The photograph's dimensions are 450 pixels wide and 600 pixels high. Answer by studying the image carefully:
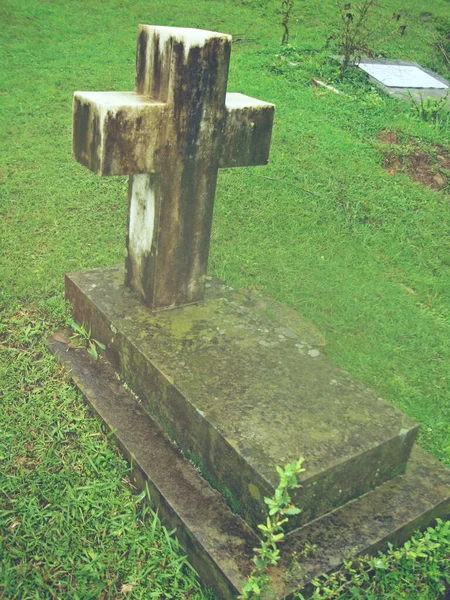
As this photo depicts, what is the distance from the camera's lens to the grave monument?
2.33 metres

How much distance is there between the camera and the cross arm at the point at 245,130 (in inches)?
115

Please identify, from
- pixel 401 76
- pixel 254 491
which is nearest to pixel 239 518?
pixel 254 491

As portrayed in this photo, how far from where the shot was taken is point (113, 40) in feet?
29.2

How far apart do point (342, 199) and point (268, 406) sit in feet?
10.5

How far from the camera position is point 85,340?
11.2 ft

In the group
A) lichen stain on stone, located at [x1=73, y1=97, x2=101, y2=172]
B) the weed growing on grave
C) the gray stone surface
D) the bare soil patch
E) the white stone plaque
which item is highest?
lichen stain on stone, located at [x1=73, y1=97, x2=101, y2=172]

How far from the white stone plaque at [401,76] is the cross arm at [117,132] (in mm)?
6072

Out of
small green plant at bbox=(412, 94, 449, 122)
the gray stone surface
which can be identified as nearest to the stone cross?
small green plant at bbox=(412, 94, 449, 122)

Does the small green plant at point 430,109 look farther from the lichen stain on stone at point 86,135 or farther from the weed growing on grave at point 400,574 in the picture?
the weed growing on grave at point 400,574

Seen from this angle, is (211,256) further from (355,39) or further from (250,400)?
(355,39)

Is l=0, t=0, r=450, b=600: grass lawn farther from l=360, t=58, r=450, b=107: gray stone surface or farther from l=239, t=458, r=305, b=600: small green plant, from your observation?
l=239, t=458, r=305, b=600: small green plant

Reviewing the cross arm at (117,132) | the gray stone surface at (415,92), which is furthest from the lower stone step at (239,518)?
the gray stone surface at (415,92)

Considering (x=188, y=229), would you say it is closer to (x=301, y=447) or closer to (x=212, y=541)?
(x=301, y=447)

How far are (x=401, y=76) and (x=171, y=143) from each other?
260 inches
